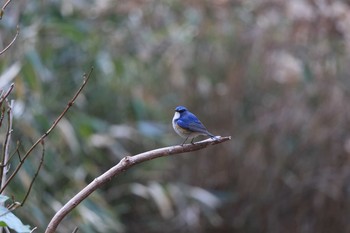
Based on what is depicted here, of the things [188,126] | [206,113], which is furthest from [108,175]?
A: [206,113]

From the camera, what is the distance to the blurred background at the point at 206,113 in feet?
17.7

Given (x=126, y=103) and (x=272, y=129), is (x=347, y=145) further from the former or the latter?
(x=126, y=103)

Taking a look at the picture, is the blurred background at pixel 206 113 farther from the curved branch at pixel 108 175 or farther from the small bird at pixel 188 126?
the curved branch at pixel 108 175

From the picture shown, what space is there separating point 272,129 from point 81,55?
1.75m

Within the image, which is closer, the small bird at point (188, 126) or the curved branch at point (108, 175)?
the curved branch at point (108, 175)

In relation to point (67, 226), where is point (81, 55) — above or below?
above

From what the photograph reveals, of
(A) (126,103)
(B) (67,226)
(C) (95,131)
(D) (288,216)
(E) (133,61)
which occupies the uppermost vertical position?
(E) (133,61)

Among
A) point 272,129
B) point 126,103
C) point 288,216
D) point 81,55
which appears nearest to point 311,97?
point 272,129

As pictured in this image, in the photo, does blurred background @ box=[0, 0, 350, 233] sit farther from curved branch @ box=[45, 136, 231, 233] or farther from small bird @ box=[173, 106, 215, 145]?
curved branch @ box=[45, 136, 231, 233]

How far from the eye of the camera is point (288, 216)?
220 inches

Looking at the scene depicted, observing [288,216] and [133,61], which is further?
[133,61]

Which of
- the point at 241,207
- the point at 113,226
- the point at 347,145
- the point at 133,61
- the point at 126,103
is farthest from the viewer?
the point at 133,61

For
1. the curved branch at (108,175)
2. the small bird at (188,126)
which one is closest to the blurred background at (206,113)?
the small bird at (188,126)

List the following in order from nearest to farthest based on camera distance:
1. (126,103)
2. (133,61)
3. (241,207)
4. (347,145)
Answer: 1. (347,145)
2. (241,207)
3. (126,103)
4. (133,61)
